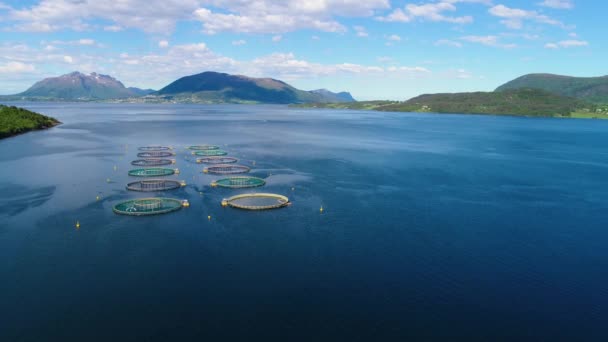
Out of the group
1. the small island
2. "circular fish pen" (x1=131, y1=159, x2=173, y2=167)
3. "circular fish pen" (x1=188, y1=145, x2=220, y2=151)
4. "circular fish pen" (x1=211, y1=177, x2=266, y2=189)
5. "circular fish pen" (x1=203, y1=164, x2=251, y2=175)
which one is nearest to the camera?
"circular fish pen" (x1=211, y1=177, x2=266, y2=189)

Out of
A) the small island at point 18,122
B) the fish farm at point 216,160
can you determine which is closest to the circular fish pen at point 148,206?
the fish farm at point 216,160

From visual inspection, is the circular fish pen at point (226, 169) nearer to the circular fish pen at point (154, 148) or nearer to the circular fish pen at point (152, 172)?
the circular fish pen at point (152, 172)

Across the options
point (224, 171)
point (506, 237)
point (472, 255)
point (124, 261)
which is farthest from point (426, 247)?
point (224, 171)

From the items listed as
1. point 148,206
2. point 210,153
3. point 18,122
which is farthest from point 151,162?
point 18,122

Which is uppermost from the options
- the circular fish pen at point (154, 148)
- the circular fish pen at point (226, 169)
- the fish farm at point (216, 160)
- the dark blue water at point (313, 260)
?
the circular fish pen at point (154, 148)

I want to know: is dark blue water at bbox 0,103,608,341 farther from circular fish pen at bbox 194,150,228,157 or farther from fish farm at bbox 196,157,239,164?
circular fish pen at bbox 194,150,228,157

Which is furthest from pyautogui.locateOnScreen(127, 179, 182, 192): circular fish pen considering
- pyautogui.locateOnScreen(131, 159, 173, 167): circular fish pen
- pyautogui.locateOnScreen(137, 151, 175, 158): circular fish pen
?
pyautogui.locateOnScreen(137, 151, 175, 158): circular fish pen
